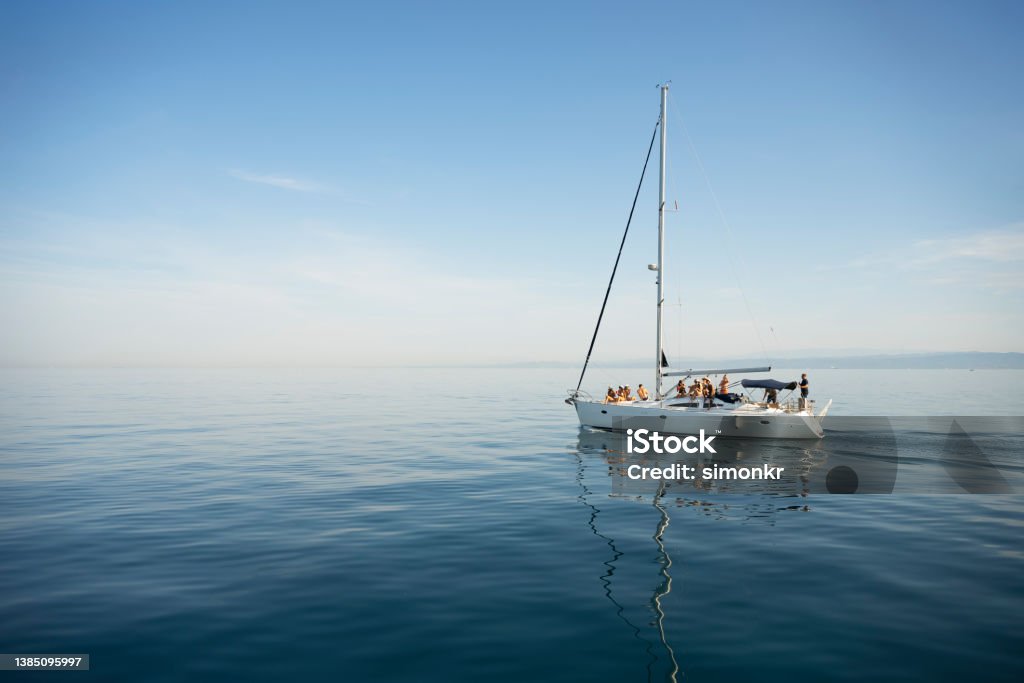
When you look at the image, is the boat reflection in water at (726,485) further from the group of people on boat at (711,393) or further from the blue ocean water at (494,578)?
the group of people on boat at (711,393)

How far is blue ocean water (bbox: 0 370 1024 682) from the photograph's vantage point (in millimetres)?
8320

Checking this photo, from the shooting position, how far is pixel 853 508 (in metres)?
17.8

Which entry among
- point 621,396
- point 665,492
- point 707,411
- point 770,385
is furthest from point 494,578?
point 621,396

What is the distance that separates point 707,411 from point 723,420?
102 cm

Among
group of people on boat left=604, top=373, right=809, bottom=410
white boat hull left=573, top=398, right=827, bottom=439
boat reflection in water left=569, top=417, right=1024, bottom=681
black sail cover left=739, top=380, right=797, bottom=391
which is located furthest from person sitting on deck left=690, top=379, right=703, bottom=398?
boat reflection in water left=569, top=417, right=1024, bottom=681

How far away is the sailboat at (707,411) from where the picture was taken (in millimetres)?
33781

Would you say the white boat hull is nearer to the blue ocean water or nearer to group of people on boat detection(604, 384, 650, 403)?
group of people on boat detection(604, 384, 650, 403)

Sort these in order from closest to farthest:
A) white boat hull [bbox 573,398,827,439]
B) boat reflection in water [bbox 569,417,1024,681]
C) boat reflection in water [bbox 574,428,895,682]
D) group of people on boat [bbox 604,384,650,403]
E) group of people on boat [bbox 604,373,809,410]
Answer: boat reflection in water [bbox 574,428,895,682] → boat reflection in water [bbox 569,417,1024,681] → white boat hull [bbox 573,398,827,439] → group of people on boat [bbox 604,373,809,410] → group of people on boat [bbox 604,384,650,403]

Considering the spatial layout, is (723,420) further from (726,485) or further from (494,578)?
(494,578)

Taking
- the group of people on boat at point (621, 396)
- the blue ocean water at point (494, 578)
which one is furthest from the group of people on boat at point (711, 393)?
the blue ocean water at point (494, 578)

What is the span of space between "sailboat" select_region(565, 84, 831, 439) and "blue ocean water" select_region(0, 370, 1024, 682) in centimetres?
992

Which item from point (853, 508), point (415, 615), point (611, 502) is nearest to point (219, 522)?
point (415, 615)

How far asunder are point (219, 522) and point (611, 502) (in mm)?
11239

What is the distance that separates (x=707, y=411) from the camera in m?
34.5
